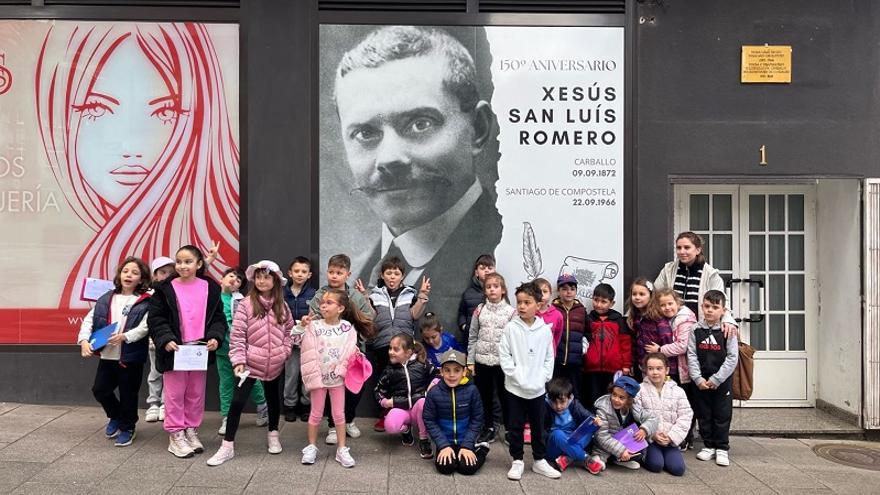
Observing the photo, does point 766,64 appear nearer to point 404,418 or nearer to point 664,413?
point 664,413

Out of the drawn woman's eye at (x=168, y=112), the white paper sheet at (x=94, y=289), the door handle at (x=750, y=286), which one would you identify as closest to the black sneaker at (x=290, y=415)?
the white paper sheet at (x=94, y=289)

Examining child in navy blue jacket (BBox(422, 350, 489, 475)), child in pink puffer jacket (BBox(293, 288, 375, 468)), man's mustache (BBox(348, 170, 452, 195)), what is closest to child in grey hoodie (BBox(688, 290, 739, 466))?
child in navy blue jacket (BBox(422, 350, 489, 475))

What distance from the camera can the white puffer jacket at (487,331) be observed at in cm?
618

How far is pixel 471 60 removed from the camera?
7.38m

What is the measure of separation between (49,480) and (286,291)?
2457 mm

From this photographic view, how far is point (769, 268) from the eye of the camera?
7887mm

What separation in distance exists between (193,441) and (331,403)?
4.11 feet

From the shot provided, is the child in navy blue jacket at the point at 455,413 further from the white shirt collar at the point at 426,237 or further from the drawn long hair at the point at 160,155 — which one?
the drawn long hair at the point at 160,155

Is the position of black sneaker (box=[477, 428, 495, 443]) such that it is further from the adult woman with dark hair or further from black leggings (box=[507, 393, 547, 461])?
→ the adult woman with dark hair

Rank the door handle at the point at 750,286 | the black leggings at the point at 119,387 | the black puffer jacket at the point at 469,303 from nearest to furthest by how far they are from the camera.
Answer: the black leggings at the point at 119,387 < the black puffer jacket at the point at 469,303 < the door handle at the point at 750,286

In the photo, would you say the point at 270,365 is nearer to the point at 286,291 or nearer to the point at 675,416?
the point at 286,291

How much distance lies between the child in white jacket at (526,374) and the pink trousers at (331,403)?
1372 mm

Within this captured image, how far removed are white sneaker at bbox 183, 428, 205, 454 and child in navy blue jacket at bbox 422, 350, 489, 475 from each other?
194cm

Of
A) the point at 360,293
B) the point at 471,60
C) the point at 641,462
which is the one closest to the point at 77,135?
the point at 360,293
